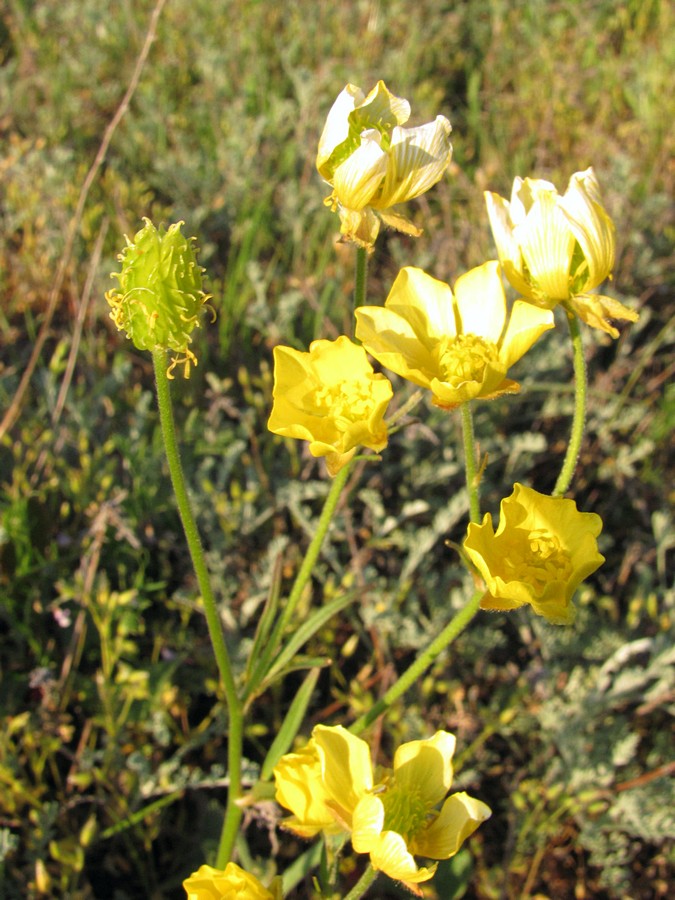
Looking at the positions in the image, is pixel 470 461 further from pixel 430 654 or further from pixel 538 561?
pixel 430 654

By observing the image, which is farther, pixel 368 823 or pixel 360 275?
pixel 360 275

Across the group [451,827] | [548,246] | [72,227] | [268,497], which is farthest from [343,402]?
[72,227]

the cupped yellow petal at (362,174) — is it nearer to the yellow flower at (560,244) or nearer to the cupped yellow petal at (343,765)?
the yellow flower at (560,244)

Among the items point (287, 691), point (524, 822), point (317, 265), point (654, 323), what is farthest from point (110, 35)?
point (524, 822)

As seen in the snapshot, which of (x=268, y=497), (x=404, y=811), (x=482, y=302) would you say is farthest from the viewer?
(x=268, y=497)

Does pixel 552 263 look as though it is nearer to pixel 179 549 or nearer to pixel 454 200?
pixel 179 549

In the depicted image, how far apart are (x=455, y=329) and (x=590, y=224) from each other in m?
0.32

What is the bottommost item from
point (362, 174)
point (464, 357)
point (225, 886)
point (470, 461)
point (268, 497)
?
point (268, 497)

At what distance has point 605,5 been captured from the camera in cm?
466

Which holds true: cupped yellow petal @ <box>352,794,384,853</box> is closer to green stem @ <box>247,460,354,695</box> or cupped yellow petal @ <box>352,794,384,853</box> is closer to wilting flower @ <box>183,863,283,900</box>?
wilting flower @ <box>183,863,283,900</box>

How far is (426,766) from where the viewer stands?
1408 millimetres

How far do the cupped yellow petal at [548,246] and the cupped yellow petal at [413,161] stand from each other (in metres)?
0.17

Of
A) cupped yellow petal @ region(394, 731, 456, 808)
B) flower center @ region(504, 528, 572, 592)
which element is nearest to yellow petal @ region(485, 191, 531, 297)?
flower center @ region(504, 528, 572, 592)

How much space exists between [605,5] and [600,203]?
3802mm
